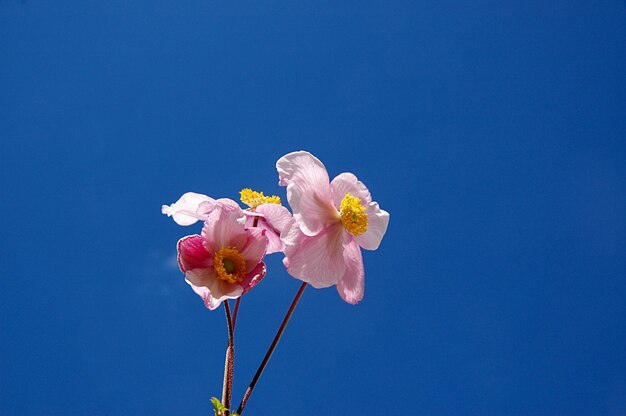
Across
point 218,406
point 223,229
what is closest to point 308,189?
point 223,229

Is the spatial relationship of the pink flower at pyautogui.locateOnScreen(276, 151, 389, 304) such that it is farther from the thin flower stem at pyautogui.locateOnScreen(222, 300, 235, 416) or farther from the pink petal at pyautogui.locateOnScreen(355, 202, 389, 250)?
the thin flower stem at pyautogui.locateOnScreen(222, 300, 235, 416)

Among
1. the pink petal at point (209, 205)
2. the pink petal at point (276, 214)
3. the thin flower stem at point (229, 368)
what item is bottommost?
the thin flower stem at point (229, 368)

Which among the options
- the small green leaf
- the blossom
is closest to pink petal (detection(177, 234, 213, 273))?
the blossom

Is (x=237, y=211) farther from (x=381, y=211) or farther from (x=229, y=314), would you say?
(x=381, y=211)

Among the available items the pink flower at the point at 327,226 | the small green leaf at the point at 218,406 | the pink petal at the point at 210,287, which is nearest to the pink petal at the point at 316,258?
the pink flower at the point at 327,226

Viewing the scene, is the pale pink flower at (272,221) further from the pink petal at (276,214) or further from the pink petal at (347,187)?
the pink petal at (347,187)

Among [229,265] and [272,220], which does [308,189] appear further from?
[229,265]
